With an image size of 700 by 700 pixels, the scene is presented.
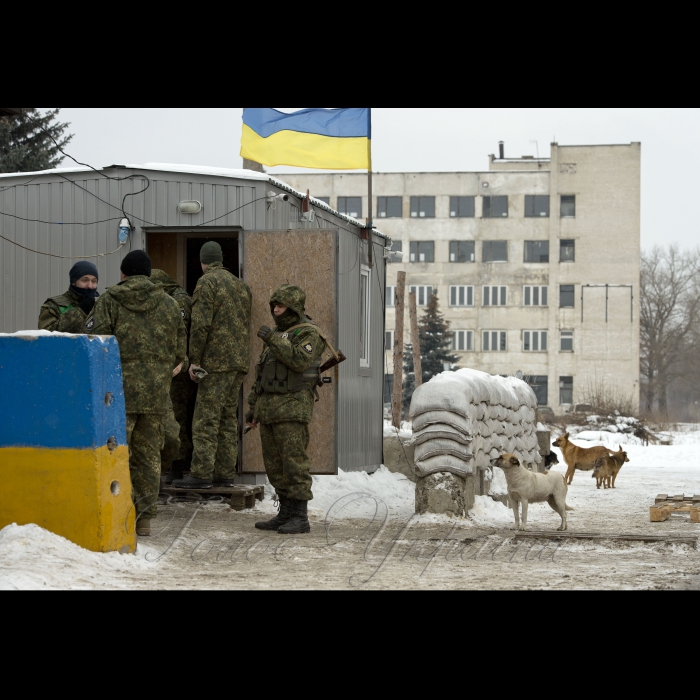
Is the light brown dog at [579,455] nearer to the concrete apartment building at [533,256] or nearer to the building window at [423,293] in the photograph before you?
the concrete apartment building at [533,256]

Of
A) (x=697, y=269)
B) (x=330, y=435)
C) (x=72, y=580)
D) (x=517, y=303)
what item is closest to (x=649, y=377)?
(x=697, y=269)

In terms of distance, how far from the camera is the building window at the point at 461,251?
198ft

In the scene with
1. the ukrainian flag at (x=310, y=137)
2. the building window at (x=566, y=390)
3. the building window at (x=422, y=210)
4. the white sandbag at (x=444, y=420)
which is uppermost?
the building window at (x=422, y=210)

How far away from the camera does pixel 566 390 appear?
5928 cm

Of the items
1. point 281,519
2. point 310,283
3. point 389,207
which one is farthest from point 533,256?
point 281,519

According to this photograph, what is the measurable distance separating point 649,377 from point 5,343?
213ft

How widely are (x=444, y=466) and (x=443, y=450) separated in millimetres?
143

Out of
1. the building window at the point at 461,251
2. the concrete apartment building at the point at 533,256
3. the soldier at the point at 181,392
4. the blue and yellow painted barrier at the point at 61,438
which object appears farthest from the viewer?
the building window at the point at 461,251

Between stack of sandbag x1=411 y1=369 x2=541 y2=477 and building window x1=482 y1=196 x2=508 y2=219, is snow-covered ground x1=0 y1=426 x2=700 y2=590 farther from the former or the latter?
building window x1=482 y1=196 x2=508 y2=219

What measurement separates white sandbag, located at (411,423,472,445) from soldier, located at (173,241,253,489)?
170 centimetres

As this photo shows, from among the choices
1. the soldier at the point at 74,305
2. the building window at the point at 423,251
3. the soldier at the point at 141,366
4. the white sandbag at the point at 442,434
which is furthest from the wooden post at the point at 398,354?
the building window at the point at 423,251

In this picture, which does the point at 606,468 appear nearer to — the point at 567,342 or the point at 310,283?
the point at 310,283

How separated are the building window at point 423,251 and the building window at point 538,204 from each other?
574cm

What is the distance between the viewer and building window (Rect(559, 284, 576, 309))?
5928cm
